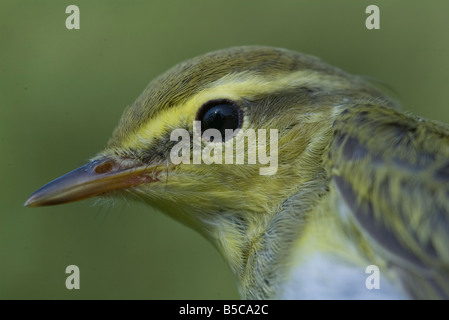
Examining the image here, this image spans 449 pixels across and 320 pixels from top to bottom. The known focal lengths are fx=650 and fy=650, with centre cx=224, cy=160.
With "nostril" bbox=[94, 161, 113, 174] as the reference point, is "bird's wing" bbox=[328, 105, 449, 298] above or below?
below

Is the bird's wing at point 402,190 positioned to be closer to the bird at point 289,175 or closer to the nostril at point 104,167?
the bird at point 289,175

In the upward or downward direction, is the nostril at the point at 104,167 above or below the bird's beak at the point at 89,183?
above

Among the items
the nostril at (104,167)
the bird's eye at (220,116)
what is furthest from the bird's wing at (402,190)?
the nostril at (104,167)

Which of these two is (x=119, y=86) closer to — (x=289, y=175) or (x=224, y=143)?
(x=224, y=143)

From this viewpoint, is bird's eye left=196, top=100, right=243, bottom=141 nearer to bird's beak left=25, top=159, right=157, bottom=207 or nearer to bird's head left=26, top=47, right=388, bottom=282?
bird's head left=26, top=47, right=388, bottom=282

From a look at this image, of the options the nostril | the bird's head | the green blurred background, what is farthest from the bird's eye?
the green blurred background

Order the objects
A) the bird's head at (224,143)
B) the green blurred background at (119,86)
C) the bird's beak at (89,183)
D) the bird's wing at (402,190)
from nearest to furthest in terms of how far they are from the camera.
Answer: the bird's wing at (402,190) < the bird's head at (224,143) < the bird's beak at (89,183) < the green blurred background at (119,86)
